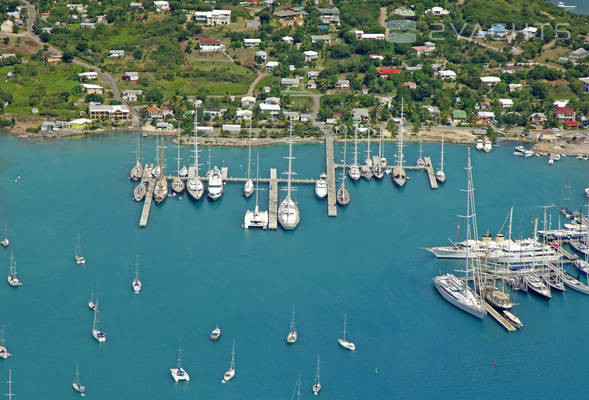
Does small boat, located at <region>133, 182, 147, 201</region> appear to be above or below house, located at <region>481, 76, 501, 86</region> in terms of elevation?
below

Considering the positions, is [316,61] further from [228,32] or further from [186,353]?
[186,353]

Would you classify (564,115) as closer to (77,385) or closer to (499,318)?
(499,318)

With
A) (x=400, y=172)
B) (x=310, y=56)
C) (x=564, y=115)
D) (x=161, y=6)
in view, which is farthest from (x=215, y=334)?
(x=161, y=6)

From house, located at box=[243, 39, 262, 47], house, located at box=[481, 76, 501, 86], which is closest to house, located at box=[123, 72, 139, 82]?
house, located at box=[243, 39, 262, 47]

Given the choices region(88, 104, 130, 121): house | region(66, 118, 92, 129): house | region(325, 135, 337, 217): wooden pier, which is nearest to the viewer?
region(325, 135, 337, 217): wooden pier

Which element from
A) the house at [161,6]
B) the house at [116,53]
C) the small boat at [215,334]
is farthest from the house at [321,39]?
the small boat at [215,334]

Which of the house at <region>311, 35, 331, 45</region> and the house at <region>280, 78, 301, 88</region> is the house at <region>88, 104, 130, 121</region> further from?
the house at <region>311, 35, 331, 45</region>

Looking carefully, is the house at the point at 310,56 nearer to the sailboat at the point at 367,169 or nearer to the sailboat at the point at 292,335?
the sailboat at the point at 367,169
